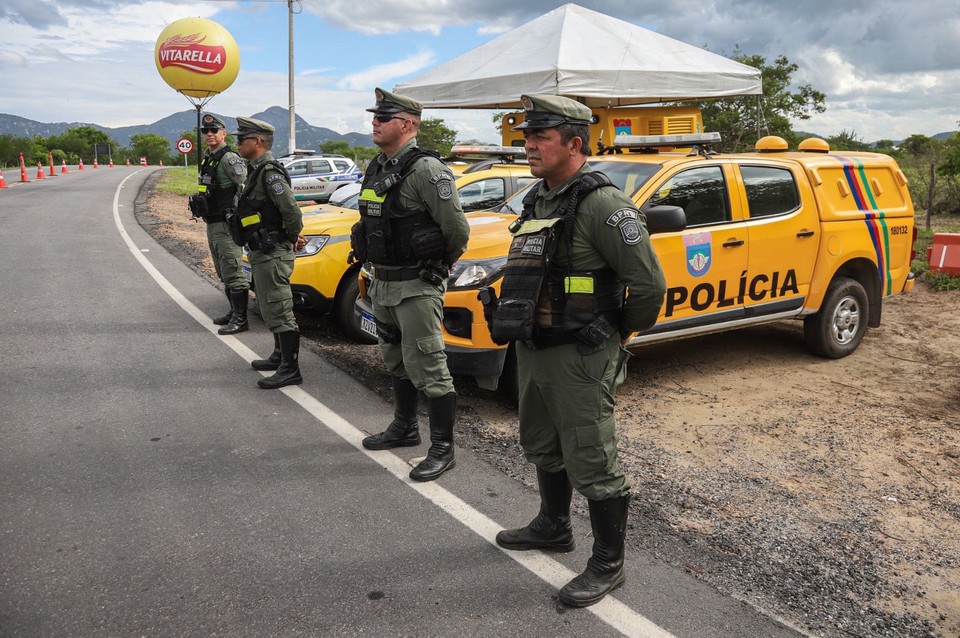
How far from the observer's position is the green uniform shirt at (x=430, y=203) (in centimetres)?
394

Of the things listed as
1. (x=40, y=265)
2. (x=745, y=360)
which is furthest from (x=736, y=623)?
(x=40, y=265)

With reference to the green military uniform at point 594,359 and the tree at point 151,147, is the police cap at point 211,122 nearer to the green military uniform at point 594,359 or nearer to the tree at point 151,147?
the green military uniform at point 594,359

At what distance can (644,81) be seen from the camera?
29.8 feet

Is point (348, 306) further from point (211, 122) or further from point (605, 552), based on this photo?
point (605, 552)

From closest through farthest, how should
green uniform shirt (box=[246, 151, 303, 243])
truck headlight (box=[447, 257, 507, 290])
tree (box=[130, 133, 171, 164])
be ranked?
truck headlight (box=[447, 257, 507, 290])
green uniform shirt (box=[246, 151, 303, 243])
tree (box=[130, 133, 171, 164])

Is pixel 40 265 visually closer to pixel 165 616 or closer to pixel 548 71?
pixel 548 71

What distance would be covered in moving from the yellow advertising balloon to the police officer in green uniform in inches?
731

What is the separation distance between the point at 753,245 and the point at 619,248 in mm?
3529

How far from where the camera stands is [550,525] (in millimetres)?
3215

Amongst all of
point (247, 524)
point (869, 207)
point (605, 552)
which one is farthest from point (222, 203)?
point (869, 207)

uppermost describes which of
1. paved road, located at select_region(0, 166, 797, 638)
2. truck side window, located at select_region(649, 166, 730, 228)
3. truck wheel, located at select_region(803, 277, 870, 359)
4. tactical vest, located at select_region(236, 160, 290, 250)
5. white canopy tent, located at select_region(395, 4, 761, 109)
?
white canopy tent, located at select_region(395, 4, 761, 109)

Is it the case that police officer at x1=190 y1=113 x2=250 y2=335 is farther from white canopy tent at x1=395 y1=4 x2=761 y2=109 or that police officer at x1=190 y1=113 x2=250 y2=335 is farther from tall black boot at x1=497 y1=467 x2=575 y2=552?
tall black boot at x1=497 y1=467 x2=575 y2=552

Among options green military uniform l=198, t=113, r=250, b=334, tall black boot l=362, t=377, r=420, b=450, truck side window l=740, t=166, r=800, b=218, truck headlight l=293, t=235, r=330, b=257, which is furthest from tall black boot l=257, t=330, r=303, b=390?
truck side window l=740, t=166, r=800, b=218

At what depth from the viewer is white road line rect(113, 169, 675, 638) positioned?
275 centimetres
